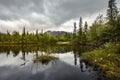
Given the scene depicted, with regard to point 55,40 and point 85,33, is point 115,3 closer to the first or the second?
point 85,33

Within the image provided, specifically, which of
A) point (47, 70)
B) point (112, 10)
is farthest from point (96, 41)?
point (47, 70)

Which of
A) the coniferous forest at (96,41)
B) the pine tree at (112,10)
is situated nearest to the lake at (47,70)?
the coniferous forest at (96,41)

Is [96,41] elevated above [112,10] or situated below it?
below

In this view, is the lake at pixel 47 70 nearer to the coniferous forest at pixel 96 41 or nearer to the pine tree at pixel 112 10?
the coniferous forest at pixel 96 41

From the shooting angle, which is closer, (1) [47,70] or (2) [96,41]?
(1) [47,70]

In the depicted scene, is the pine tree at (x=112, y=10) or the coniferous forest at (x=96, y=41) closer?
the coniferous forest at (x=96, y=41)

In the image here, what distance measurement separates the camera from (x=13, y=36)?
12644 cm

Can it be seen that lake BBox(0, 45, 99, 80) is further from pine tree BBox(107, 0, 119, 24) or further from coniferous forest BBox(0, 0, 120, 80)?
pine tree BBox(107, 0, 119, 24)

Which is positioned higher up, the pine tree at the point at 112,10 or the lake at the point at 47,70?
the pine tree at the point at 112,10

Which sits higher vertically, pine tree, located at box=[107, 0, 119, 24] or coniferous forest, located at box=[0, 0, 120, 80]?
pine tree, located at box=[107, 0, 119, 24]

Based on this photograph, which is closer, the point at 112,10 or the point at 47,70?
the point at 47,70

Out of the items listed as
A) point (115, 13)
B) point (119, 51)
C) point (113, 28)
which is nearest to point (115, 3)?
point (115, 13)

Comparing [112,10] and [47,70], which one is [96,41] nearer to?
[112,10]

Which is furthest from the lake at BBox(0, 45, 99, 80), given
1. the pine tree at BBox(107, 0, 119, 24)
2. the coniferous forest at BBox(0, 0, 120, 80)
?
the pine tree at BBox(107, 0, 119, 24)
